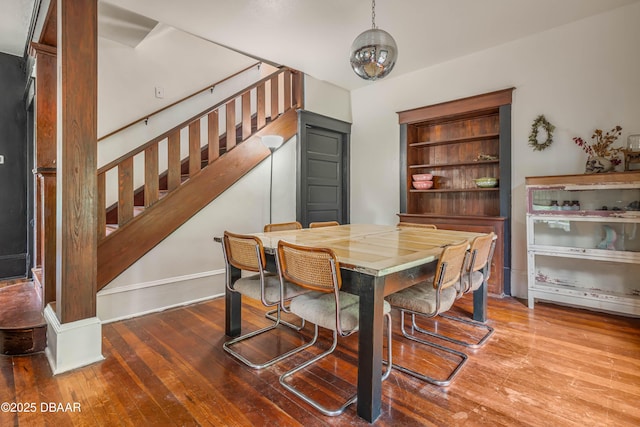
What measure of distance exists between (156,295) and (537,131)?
4191 mm

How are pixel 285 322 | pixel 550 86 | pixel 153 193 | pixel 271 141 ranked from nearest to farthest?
pixel 285 322 < pixel 153 193 < pixel 550 86 < pixel 271 141

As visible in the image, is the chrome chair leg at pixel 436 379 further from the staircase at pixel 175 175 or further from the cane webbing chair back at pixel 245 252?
the staircase at pixel 175 175

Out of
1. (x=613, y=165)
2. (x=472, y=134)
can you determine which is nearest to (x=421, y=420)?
(x=613, y=165)

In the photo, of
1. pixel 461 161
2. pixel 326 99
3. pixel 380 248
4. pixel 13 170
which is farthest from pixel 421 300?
pixel 13 170

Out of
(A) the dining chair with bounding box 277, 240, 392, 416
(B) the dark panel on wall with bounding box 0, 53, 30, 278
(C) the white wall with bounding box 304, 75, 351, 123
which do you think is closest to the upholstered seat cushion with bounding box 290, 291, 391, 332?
(A) the dining chair with bounding box 277, 240, 392, 416

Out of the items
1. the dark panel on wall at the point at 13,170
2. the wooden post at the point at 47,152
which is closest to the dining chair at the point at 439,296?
the wooden post at the point at 47,152

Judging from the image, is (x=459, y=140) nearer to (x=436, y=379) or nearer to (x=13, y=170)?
(x=436, y=379)

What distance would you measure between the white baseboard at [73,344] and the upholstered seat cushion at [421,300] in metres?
1.94

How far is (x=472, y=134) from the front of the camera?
160 inches

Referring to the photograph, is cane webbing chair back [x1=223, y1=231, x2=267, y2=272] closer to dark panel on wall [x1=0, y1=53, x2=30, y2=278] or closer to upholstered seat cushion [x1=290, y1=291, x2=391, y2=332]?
upholstered seat cushion [x1=290, y1=291, x2=391, y2=332]

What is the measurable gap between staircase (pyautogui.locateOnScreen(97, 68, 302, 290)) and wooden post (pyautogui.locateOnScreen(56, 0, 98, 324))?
1.86ft

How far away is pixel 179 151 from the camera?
3.18m

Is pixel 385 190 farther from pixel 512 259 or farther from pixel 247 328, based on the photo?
pixel 247 328

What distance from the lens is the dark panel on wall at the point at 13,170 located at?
398 cm
